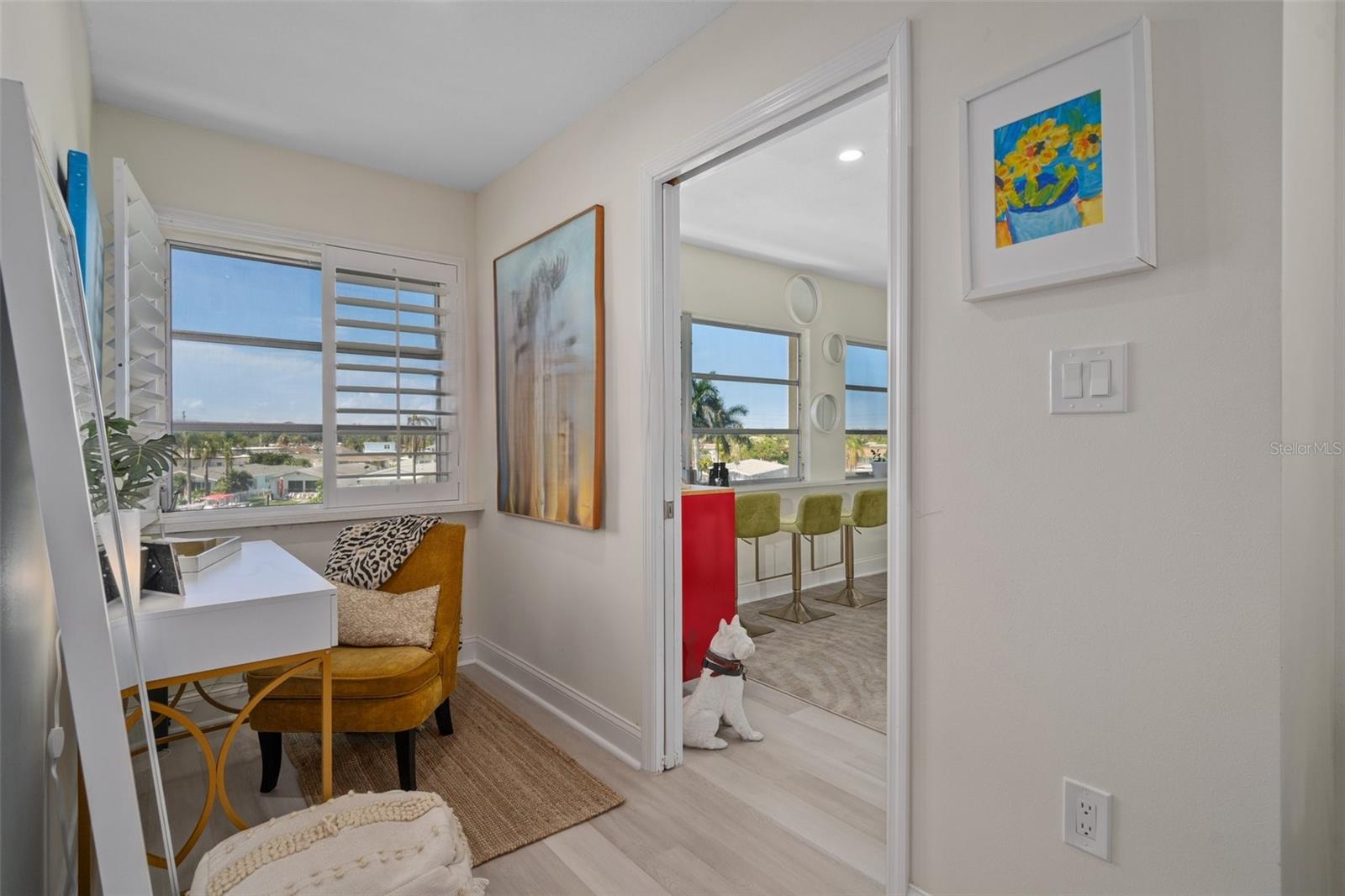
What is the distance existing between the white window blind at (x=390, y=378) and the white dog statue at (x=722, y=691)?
170cm

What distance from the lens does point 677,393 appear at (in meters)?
2.51

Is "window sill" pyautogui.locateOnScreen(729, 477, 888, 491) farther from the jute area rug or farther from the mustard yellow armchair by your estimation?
the mustard yellow armchair

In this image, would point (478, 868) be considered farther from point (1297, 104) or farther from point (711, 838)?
point (1297, 104)

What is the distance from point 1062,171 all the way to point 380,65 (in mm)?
2264

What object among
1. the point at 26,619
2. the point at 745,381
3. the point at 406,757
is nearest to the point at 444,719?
the point at 406,757

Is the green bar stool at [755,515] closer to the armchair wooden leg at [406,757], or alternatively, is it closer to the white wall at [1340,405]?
the armchair wooden leg at [406,757]

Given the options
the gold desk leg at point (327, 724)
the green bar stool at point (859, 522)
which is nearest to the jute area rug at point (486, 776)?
the gold desk leg at point (327, 724)

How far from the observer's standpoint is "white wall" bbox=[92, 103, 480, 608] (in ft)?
9.13

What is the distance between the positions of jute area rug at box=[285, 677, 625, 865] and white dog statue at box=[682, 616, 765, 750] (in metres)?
0.47

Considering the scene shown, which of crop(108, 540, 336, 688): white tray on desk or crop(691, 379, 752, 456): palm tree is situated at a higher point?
crop(691, 379, 752, 456): palm tree

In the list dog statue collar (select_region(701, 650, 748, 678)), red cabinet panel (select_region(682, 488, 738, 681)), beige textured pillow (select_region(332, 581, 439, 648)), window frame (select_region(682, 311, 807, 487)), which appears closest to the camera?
beige textured pillow (select_region(332, 581, 439, 648))

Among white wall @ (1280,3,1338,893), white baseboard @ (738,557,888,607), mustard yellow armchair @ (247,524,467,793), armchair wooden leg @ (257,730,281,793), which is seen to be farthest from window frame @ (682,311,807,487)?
white wall @ (1280,3,1338,893)

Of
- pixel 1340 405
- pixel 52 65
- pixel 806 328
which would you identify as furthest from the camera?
pixel 806 328

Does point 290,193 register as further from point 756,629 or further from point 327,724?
point 756,629
